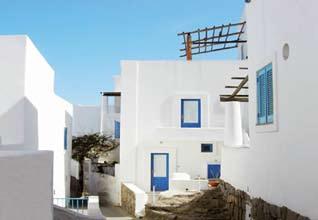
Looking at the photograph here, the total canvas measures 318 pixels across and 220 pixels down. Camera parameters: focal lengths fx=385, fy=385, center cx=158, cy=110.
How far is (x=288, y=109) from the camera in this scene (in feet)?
26.5

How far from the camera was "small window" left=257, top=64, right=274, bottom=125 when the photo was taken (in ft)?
31.0

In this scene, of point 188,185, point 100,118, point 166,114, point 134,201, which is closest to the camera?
point 134,201

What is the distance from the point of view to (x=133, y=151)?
80.2ft

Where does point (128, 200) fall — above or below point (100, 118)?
below

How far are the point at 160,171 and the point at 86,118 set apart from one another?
586 inches

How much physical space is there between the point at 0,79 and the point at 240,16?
23.3 meters

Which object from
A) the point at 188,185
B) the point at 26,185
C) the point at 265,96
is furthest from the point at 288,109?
the point at 188,185

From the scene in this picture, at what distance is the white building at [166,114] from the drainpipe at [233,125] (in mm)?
8402

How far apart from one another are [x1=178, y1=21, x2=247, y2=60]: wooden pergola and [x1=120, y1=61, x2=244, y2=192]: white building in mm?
2390

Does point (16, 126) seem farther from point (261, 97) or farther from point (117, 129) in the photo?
point (117, 129)

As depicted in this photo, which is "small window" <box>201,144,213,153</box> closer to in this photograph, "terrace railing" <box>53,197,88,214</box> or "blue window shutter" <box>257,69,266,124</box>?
"terrace railing" <box>53,197,88,214</box>

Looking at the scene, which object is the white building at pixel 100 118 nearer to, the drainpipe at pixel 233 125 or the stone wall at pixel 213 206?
the stone wall at pixel 213 206

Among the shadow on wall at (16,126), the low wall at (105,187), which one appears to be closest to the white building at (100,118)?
the low wall at (105,187)

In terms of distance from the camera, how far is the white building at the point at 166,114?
24.3 meters
